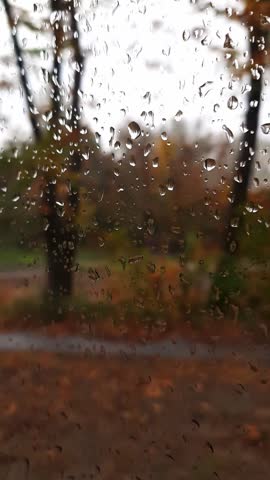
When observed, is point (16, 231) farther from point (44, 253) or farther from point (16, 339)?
point (16, 339)

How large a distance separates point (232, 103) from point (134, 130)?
0.18 meters

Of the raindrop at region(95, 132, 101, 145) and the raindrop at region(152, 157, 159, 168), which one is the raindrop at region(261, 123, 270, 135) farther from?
the raindrop at region(95, 132, 101, 145)

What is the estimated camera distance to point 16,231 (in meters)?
1.36

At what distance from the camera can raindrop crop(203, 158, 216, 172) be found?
1137 millimetres

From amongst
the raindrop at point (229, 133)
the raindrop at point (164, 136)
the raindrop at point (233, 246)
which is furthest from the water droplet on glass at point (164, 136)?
the raindrop at point (233, 246)

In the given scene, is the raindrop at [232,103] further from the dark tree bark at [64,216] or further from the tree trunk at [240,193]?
the dark tree bark at [64,216]

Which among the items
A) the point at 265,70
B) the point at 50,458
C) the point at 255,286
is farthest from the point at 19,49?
the point at 50,458

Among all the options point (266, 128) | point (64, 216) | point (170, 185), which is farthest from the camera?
point (64, 216)

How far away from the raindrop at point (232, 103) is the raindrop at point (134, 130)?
0.56 ft

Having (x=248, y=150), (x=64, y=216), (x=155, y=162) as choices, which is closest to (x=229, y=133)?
(x=248, y=150)

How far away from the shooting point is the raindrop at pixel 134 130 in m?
1.18

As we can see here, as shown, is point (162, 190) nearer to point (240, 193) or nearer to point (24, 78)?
point (240, 193)

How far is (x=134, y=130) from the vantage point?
119 cm

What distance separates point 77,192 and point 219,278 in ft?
1.06
